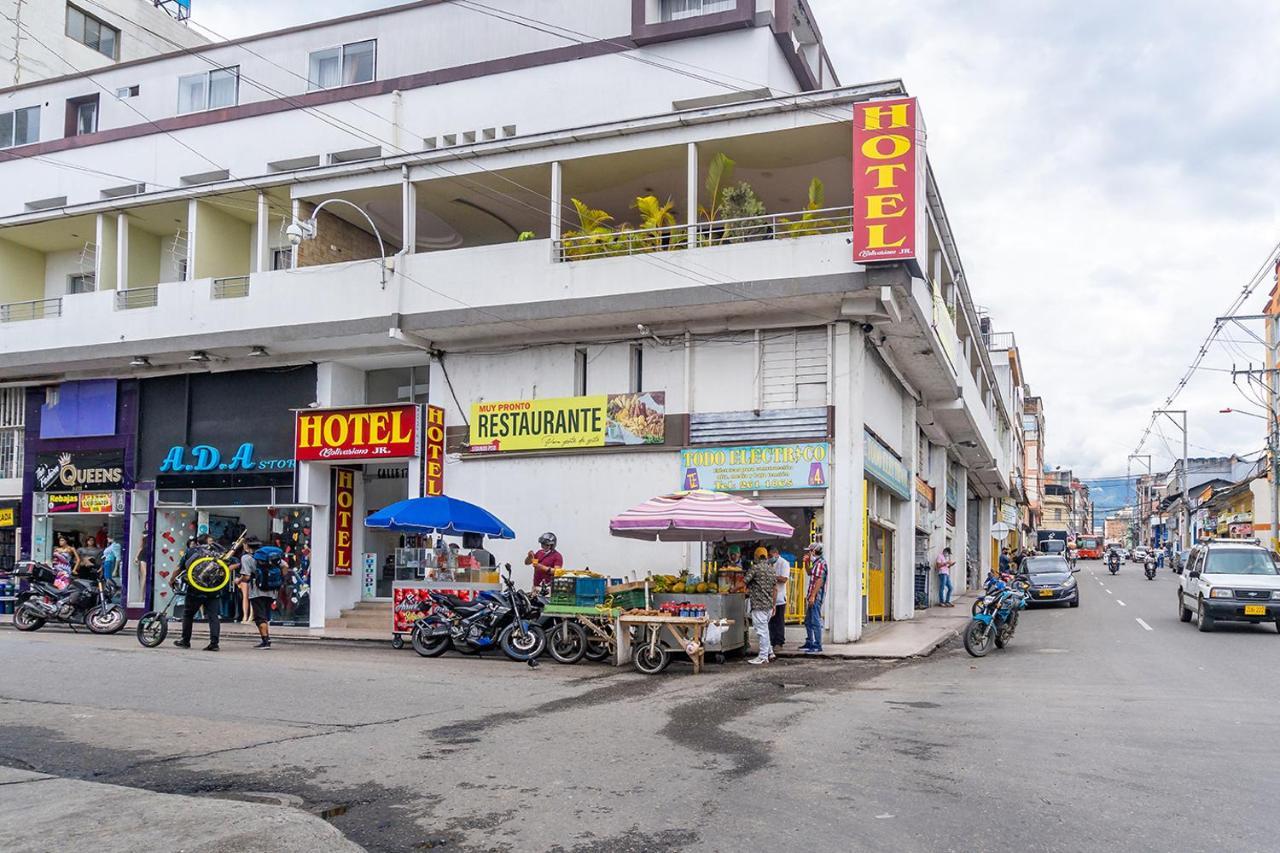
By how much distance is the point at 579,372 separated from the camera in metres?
21.1

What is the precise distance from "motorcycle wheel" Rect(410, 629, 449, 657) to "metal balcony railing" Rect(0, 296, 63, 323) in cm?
1543

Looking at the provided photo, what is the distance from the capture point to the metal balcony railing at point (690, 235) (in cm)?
1897

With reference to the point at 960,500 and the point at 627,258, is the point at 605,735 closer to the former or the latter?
the point at 627,258

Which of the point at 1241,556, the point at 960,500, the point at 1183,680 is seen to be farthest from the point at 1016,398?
the point at 1183,680

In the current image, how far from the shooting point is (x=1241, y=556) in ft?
70.2

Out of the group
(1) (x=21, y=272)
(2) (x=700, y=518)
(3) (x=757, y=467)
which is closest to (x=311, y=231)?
(3) (x=757, y=467)

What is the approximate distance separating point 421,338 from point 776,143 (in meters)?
7.86


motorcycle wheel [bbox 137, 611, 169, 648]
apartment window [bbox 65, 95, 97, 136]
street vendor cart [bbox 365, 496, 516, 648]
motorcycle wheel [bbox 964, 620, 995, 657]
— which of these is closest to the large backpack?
motorcycle wheel [bbox 137, 611, 169, 648]

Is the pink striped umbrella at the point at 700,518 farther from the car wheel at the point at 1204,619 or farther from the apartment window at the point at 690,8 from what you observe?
the apartment window at the point at 690,8

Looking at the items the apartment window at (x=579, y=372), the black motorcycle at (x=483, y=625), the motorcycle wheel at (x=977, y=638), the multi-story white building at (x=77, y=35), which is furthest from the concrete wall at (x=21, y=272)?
the motorcycle wheel at (x=977, y=638)

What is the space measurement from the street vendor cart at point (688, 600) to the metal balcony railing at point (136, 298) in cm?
1405

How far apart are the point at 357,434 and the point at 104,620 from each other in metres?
5.70

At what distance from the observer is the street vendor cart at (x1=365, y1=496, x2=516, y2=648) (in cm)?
1770

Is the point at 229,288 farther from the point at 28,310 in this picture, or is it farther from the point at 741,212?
the point at 741,212
